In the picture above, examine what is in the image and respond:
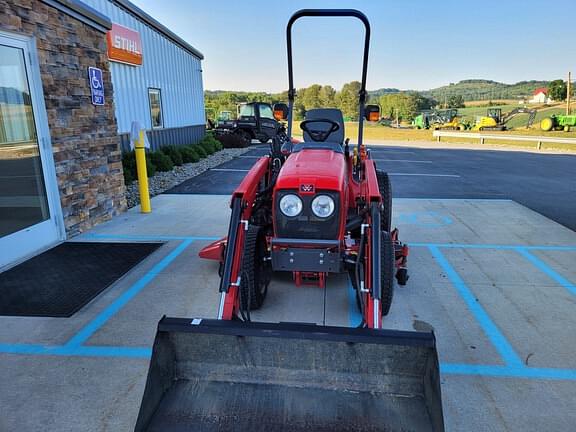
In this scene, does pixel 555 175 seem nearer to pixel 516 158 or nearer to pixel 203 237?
pixel 516 158

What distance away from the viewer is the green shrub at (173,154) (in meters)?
11.0

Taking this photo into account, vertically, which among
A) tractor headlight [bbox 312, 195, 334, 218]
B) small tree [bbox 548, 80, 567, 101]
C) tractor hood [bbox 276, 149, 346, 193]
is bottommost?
tractor headlight [bbox 312, 195, 334, 218]

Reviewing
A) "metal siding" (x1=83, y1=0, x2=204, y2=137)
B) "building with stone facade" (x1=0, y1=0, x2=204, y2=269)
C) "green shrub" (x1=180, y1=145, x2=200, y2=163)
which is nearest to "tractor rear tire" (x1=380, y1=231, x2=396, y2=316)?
"building with stone facade" (x1=0, y1=0, x2=204, y2=269)

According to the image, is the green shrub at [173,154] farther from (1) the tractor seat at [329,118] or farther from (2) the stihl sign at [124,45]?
(1) the tractor seat at [329,118]

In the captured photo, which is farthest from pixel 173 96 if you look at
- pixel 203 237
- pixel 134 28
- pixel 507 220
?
pixel 507 220

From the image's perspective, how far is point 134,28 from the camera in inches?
386

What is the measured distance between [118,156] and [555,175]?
413 inches

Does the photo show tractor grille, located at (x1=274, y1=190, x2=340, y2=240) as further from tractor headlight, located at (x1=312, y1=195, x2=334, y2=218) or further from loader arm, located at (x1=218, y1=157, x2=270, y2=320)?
loader arm, located at (x1=218, y1=157, x2=270, y2=320)

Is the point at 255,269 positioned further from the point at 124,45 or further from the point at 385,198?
the point at 124,45

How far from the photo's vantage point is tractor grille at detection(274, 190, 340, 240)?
2.91 metres

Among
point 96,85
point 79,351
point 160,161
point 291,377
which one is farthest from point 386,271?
point 160,161

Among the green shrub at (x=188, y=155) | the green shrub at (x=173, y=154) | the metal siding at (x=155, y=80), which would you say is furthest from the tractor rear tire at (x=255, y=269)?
the green shrub at (x=188, y=155)

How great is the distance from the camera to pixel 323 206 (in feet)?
9.52

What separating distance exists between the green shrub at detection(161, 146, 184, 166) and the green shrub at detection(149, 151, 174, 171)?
68 cm
